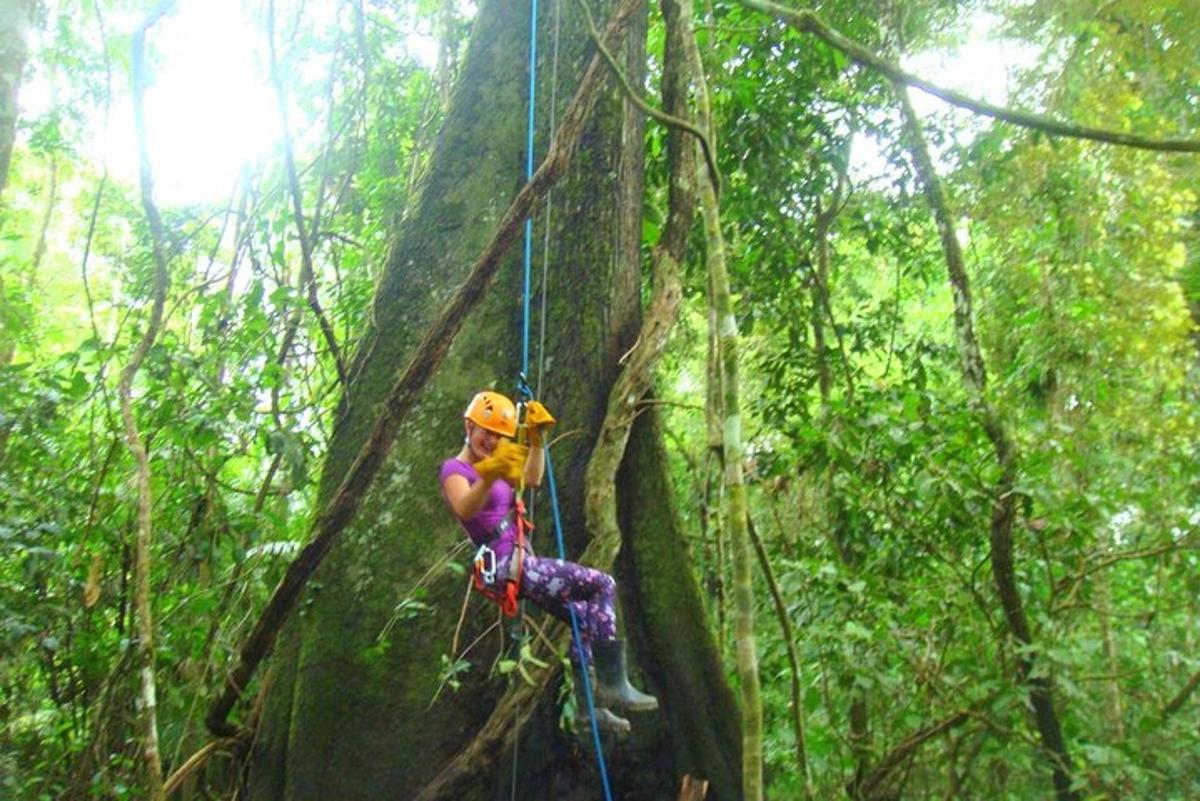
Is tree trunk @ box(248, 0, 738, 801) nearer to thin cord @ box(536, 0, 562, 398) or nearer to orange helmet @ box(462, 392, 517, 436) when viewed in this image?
thin cord @ box(536, 0, 562, 398)

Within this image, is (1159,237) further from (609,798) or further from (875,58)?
(609,798)

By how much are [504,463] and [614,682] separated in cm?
94

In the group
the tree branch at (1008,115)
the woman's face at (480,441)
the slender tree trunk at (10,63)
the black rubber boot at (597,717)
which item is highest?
the slender tree trunk at (10,63)

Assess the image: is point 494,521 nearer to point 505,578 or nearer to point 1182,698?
point 505,578

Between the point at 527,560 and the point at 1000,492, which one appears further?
the point at 1000,492

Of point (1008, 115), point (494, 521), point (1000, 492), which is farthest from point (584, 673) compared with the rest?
point (1000, 492)

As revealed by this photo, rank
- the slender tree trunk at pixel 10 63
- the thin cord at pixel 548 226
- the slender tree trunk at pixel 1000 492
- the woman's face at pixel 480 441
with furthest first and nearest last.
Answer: the slender tree trunk at pixel 1000 492 < the slender tree trunk at pixel 10 63 < the thin cord at pixel 548 226 < the woman's face at pixel 480 441

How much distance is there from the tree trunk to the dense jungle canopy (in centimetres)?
2

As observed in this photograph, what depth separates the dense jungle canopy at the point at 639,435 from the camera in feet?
11.7

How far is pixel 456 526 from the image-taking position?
3.79m

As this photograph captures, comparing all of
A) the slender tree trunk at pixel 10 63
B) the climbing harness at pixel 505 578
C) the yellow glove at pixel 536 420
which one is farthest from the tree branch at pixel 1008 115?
the slender tree trunk at pixel 10 63

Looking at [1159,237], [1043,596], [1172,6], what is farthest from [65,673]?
[1172,6]

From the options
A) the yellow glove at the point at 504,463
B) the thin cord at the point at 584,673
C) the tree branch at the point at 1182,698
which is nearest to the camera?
the yellow glove at the point at 504,463

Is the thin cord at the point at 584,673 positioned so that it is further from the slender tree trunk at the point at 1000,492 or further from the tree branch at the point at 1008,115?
the slender tree trunk at the point at 1000,492
